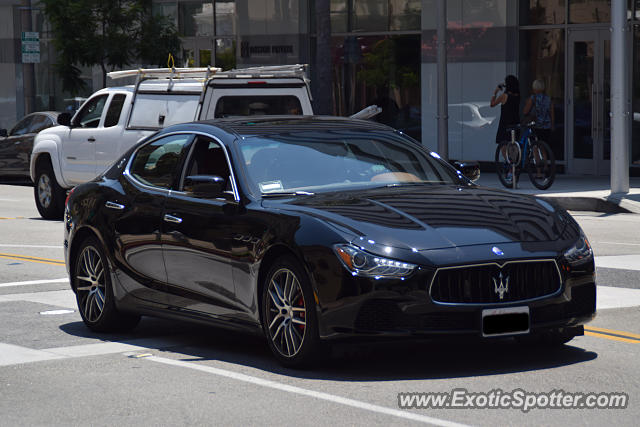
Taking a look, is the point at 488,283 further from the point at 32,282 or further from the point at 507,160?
the point at 507,160

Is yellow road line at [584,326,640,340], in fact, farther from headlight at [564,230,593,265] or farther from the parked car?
the parked car

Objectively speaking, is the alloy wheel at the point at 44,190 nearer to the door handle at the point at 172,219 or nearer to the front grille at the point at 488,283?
the door handle at the point at 172,219

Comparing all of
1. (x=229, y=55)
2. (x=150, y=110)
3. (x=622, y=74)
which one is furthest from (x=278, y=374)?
(x=229, y=55)

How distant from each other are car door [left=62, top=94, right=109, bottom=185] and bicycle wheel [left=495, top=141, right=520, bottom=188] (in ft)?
23.1

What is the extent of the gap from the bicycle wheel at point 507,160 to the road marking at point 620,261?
27.7 feet

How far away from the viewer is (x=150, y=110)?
723 inches

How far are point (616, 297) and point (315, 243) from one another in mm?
3979

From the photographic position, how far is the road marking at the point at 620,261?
12148mm

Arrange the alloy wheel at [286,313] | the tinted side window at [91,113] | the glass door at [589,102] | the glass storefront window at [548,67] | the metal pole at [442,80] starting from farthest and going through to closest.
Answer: the glass storefront window at [548,67] → the glass door at [589,102] → the metal pole at [442,80] → the tinted side window at [91,113] → the alloy wheel at [286,313]

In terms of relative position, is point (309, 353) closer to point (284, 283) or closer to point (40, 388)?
point (284, 283)

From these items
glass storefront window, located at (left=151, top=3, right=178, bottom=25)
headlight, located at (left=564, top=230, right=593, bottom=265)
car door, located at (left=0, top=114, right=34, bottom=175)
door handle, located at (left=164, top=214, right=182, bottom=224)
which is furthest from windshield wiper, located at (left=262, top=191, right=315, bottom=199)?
glass storefront window, located at (left=151, top=3, right=178, bottom=25)

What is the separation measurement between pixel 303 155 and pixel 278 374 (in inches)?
63.8

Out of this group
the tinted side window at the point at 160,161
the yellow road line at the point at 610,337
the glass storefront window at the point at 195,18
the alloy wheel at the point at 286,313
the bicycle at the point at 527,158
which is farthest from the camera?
the glass storefront window at the point at 195,18

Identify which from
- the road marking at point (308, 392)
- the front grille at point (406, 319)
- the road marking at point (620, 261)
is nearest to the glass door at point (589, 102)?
the road marking at point (620, 261)
